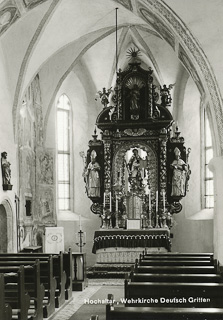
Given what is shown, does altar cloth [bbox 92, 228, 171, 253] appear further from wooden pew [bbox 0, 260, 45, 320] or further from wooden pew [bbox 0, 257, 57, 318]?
wooden pew [bbox 0, 260, 45, 320]

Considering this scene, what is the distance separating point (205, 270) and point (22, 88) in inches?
393

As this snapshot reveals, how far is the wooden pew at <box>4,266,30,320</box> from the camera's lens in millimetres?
7559

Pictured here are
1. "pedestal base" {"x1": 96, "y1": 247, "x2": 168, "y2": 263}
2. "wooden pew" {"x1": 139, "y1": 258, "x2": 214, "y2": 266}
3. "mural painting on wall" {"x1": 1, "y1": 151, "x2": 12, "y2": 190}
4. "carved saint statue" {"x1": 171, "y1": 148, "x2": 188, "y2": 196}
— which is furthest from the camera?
"carved saint statue" {"x1": 171, "y1": 148, "x2": 188, "y2": 196}

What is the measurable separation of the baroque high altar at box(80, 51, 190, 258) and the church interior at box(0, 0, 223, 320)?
0.03 m

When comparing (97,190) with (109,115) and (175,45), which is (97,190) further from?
(175,45)

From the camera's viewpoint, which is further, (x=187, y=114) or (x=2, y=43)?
(x=187, y=114)

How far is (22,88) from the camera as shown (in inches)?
646

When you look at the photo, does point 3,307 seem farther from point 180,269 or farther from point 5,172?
point 5,172

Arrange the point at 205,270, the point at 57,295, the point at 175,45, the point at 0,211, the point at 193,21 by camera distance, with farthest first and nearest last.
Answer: the point at 0,211 < the point at 175,45 < the point at 193,21 < the point at 57,295 < the point at 205,270

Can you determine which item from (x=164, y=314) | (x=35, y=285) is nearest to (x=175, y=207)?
(x=35, y=285)

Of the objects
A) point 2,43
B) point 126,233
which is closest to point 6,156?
point 2,43

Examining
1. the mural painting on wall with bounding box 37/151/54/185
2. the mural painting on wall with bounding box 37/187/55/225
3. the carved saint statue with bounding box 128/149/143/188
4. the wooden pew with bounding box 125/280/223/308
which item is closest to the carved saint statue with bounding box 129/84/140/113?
the carved saint statue with bounding box 128/149/143/188

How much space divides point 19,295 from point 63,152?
1293cm

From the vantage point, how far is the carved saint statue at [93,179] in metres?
17.3
